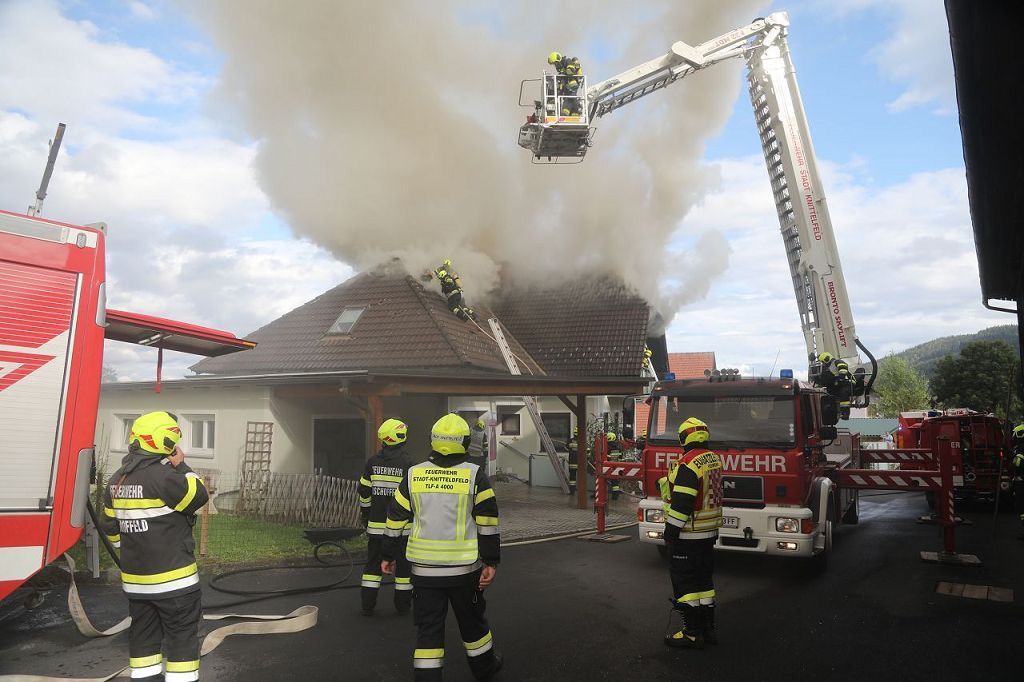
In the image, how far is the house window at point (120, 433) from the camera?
1456 centimetres

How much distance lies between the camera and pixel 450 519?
13.4 ft

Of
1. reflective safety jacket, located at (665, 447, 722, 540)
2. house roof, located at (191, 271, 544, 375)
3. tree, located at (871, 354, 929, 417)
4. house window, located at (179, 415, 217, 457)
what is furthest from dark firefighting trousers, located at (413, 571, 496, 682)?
tree, located at (871, 354, 929, 417)

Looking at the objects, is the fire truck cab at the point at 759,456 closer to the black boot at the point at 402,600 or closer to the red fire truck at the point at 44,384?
the black boot at the point at 402,600

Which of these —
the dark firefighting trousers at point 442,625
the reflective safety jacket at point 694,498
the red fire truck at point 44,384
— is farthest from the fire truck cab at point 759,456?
the red fire truck at point 44,384

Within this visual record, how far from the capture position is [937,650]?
202 inches

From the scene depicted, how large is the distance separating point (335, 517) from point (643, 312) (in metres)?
12.2

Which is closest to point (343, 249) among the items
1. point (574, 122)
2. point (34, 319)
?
point (574, 122)

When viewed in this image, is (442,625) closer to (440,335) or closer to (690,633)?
(690,633)

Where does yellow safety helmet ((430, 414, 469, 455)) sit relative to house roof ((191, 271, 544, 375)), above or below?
below

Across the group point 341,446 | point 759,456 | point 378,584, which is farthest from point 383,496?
point 341,446

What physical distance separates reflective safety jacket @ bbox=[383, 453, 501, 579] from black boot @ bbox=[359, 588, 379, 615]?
7.19 ft

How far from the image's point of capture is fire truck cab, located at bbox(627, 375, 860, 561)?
7.09 m

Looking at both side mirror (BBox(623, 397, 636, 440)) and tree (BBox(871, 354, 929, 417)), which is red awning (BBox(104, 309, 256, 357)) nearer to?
side mirror (BBox(623, 397, 636, 440))

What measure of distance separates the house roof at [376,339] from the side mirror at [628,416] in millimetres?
6345
